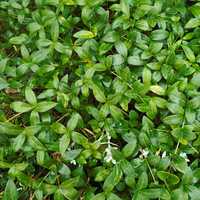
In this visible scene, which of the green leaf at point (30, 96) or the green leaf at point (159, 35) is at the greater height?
the green leaf at point (159, 35)

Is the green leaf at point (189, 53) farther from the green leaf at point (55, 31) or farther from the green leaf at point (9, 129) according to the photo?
the green leaf at point (9, 129)

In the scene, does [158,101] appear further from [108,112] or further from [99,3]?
[99,3]

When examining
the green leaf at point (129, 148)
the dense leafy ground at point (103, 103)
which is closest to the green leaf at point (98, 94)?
the dense leafy ground at point (103, 103)

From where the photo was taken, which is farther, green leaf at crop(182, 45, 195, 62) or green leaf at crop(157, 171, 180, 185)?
green leaf at crop(182, 45, 195, 62)

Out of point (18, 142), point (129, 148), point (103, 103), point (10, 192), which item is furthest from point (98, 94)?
point (10, 192)

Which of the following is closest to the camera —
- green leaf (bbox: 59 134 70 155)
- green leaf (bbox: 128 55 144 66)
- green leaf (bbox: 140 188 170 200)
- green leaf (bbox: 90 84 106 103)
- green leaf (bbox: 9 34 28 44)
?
green leaf (bbox: 140 188 170 200)

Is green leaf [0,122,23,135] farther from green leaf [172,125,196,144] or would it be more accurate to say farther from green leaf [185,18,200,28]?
green leaf [185,18,200,28]

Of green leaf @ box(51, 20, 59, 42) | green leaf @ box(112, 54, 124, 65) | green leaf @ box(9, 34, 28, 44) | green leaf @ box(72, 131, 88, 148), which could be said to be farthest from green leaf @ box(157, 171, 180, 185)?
green leaf @ box(9, 34, 28, 44)
